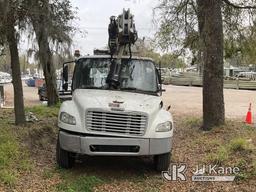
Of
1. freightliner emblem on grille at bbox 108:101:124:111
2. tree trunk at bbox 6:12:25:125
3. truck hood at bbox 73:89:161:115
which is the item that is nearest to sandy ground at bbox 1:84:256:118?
tree trunk at bbox 6:12:25:125

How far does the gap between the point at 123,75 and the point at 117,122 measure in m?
1.79

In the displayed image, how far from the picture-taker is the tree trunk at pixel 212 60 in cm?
1198

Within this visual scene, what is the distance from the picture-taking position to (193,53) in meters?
16.7

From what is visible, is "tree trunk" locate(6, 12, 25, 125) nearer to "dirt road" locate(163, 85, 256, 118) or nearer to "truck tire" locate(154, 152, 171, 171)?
"truck tire" locate(154, 152, 171, 171)

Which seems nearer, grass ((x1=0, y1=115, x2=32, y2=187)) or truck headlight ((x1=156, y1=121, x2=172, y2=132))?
grass ((x1=0, y1=115, x2=32, y2=187))

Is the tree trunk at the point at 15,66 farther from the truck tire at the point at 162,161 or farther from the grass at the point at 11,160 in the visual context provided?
the truck tire at the point at 162,161

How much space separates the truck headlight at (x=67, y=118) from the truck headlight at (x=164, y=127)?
152 centimetres

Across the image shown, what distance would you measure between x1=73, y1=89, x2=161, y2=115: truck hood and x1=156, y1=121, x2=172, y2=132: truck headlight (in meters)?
0.29

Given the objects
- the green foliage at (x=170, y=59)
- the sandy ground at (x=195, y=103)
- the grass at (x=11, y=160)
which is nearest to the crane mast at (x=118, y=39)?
the grass at (x=11, y=160)

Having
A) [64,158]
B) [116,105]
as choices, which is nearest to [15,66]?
[64,158]

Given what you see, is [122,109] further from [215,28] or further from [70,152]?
[215,28]

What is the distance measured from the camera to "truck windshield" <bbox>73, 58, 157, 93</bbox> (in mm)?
9414

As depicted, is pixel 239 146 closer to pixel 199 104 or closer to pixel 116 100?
pixel 116 100

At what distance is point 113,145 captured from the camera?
7.91 metres
